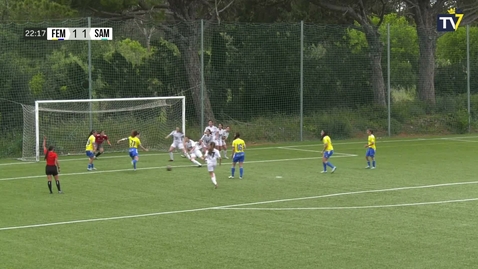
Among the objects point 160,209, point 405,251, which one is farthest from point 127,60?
point 405,251

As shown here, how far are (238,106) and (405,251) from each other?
29.5m

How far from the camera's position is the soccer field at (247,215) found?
19812mm

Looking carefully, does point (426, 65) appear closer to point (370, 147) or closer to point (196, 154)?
point (370, 147)

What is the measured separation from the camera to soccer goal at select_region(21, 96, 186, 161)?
40.7 m

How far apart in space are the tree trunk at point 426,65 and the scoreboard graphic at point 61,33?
795 inches

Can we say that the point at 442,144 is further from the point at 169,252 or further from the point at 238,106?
the point at 169,252

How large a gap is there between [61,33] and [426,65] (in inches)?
886

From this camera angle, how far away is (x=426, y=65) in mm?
54188

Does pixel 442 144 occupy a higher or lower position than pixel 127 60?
lower

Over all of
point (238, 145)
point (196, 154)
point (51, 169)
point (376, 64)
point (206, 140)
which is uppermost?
point (376, 64)

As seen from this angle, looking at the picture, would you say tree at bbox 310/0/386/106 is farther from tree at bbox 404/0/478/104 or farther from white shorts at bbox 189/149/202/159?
white shorts at bbox 189/149/202/159

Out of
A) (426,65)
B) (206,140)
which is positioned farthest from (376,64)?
(206,140)

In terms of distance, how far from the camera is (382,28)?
247 ft

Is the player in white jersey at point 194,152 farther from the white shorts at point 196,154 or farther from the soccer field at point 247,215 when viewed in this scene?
the soccer field at point 247,215
